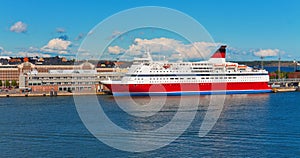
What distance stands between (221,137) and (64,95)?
16.0 meters

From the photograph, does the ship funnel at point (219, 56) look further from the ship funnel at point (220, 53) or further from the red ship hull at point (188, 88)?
the red ship hull at point (188, 88)

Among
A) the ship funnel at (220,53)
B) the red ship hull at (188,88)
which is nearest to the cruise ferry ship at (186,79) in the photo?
the red ship hull at (188,88)

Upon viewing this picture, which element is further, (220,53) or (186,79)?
(220,53)

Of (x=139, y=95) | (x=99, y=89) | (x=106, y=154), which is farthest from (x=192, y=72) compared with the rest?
(x=106, y=154)

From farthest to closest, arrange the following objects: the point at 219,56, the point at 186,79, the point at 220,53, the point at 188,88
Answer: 1. the point at 220,53
2. the point at 219,56
3. the point at 186,79
4. the point at 188,88

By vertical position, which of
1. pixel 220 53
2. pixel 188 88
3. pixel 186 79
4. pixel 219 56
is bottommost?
pixel 188 88

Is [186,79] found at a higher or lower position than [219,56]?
lower

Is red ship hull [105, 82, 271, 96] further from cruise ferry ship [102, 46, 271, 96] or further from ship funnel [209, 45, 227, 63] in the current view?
ship funnel [209, 45, 227, 63]

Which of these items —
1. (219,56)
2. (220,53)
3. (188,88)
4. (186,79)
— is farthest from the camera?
(220,53)

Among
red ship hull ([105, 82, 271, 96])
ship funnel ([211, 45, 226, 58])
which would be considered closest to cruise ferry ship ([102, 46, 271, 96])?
red ship hull ([105, 82, 271, 96])

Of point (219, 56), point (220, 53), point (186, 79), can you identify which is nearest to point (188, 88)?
point (186, 79)

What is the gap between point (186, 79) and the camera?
2359 cm

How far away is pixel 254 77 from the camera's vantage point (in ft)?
82.4

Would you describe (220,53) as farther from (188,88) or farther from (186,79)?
(188,88)
